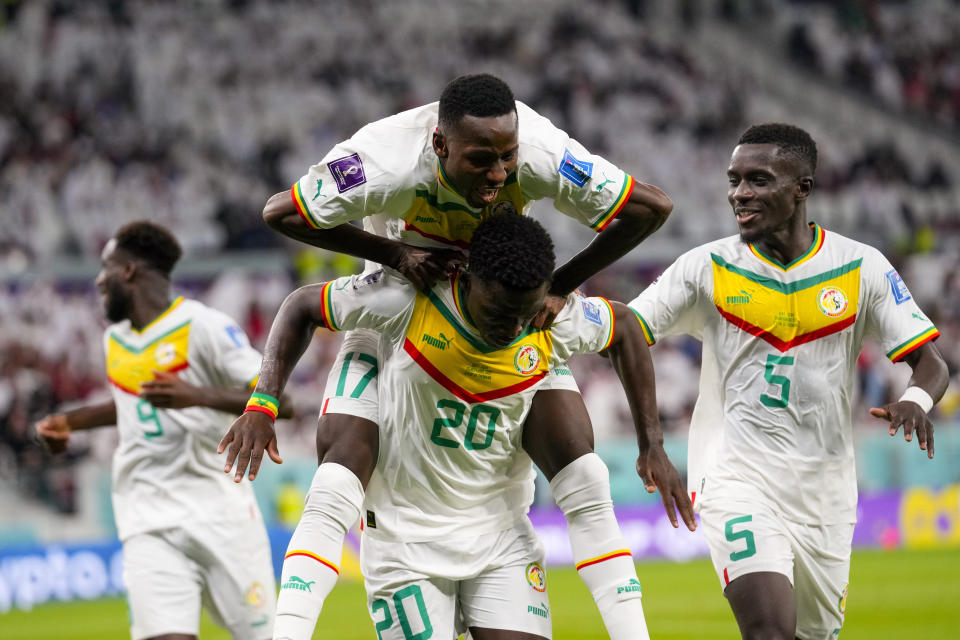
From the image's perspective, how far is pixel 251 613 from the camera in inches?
265

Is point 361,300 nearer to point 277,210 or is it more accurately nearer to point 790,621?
point 277,210

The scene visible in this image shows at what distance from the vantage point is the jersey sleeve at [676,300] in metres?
5.98

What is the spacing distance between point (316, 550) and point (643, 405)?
148 centimetres

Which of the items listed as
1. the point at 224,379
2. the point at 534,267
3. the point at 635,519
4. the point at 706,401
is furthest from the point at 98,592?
the point at 534,267

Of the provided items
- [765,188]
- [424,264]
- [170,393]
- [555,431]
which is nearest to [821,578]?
[555,431]

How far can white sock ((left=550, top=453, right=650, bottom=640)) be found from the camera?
205 inches

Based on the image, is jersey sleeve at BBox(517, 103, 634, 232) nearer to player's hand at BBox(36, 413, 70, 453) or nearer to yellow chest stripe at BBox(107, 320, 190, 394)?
yellow chest stripe at BBox(107, 320, 190, 394)

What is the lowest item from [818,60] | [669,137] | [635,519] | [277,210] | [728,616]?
[728,616]

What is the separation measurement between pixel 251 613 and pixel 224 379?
1.26 m

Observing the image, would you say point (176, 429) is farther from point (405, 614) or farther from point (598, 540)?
point (598, 540)

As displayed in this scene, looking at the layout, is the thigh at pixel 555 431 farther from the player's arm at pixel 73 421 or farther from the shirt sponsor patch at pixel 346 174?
the player's arm at pixel 73 421

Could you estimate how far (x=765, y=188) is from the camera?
6.00m

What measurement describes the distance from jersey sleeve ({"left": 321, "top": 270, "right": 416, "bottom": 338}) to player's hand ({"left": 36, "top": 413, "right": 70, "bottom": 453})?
2.65 m

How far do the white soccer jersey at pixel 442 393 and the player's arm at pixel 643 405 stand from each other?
10cm
